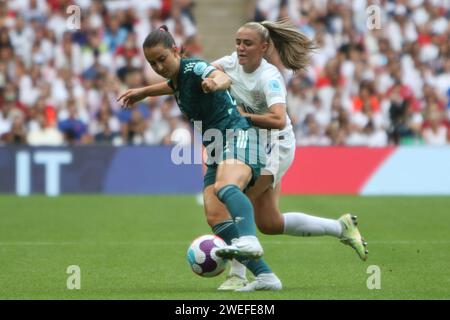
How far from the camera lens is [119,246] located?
1094 cm

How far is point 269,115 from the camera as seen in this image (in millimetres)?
7688

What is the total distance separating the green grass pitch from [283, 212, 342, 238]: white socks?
37 cm

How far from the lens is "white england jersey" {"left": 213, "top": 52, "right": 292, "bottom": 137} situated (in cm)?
782

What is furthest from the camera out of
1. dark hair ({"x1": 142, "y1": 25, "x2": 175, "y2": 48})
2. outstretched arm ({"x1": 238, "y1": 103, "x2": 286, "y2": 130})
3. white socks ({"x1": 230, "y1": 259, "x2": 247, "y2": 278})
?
white socks ({"x1": 230, "y1": 259, "x2": 247, "y2": 278})

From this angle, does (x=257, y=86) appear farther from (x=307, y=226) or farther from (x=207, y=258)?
(x=207, y=258)

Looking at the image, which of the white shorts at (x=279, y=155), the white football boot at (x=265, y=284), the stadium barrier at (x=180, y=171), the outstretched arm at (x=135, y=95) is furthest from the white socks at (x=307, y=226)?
the stadium barrier at (x=180, y=171)

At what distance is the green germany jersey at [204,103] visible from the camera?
759 cm

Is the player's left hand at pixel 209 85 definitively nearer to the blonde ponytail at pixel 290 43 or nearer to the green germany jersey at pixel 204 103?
the green germany jersey at pixel 204 103

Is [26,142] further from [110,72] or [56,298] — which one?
[56,298]

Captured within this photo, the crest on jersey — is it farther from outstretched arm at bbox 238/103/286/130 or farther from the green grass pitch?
the green grass pitch

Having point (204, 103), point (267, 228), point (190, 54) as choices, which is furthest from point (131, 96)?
point (190, 54)

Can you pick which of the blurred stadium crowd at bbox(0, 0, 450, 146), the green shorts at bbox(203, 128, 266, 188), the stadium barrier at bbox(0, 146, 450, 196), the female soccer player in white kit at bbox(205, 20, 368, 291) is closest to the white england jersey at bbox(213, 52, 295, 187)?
the female soccer player in white kit at bbox(205, 20, 368, 291)

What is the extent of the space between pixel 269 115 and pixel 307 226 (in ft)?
3.49

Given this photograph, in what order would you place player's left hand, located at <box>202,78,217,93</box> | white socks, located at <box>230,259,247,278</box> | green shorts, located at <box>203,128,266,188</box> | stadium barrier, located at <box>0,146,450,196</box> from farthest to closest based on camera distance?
1. stadium barrier, located at <box>0,146,450,196</box>
2. white socks, located at <box>230,259,247,278</box>
3. green shorts, located at <box>203,128,266,188</box>
4. player's left hand, located at <box>202,78,217,93</box>
